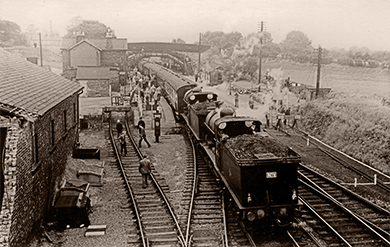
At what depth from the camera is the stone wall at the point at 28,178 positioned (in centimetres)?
828

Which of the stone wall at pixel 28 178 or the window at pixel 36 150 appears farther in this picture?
the window at pixel 36 150

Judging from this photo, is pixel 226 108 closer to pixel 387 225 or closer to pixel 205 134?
pixel 205 134

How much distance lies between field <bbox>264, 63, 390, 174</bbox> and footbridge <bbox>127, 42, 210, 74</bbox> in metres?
35.9

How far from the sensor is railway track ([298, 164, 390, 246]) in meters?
9.85

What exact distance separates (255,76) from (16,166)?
44.5 meters

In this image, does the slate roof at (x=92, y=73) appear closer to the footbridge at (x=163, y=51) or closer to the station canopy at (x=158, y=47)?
the footbridge at (x=163, y=51)

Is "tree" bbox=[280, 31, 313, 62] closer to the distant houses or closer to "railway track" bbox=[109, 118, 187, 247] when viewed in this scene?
the distant houses

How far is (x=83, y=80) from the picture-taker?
116 feet

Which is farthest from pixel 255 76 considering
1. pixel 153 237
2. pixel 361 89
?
pixel 153 237

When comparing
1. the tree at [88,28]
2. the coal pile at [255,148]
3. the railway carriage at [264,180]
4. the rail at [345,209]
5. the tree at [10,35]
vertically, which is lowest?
the rail at [345,209]

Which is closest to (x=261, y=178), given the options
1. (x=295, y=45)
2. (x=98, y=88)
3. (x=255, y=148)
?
(x=255, y=148)

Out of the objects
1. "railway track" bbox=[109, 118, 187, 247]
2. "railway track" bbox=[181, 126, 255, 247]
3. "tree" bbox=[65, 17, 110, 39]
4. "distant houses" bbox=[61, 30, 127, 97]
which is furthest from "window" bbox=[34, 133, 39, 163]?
"tree" bbox=[65, 17, 110, 39]

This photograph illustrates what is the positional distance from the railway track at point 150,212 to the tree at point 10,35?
188ft

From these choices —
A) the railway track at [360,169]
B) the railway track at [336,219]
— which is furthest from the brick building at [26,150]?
the railway track at [360,169]
